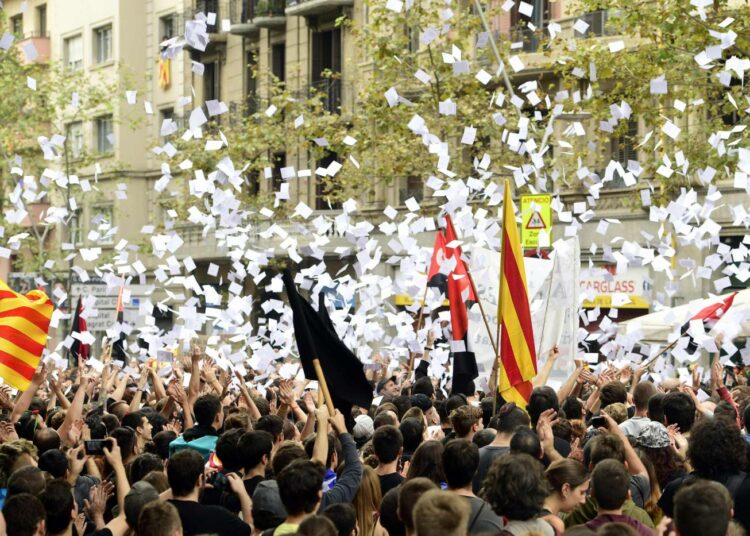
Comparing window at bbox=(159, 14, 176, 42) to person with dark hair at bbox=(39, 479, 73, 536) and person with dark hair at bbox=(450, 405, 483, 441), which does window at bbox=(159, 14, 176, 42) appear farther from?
person with dark hair at bbox=(39, 479, 73, 536)

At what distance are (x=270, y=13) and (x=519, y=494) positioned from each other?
3337 cm

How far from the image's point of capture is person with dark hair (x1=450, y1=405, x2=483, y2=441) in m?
9.19

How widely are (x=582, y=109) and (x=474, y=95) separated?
4.25 meters

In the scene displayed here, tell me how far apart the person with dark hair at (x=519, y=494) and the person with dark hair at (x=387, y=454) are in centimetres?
158

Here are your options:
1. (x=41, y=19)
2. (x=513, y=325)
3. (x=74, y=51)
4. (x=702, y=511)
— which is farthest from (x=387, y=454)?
(x=41, y=19)

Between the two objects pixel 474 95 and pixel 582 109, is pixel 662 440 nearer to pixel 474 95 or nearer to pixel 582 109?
pixel 582 109

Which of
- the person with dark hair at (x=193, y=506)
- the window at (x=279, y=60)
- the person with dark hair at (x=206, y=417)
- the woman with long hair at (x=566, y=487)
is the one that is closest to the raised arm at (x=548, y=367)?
the person with dark hair at (x=206, y=417)

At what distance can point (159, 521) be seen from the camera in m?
6.09

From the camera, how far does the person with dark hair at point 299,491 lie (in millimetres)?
6508

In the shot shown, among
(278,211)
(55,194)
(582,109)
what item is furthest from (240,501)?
(55,194)

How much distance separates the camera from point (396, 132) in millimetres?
23703

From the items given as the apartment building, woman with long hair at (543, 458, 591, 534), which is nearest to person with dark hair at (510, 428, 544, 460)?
woman with long hair at (543, 458, 591, 534)

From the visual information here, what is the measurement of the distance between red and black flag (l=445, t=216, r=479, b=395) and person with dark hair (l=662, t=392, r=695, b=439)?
3.88 meters

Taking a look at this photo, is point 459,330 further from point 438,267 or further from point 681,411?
point 681,411
